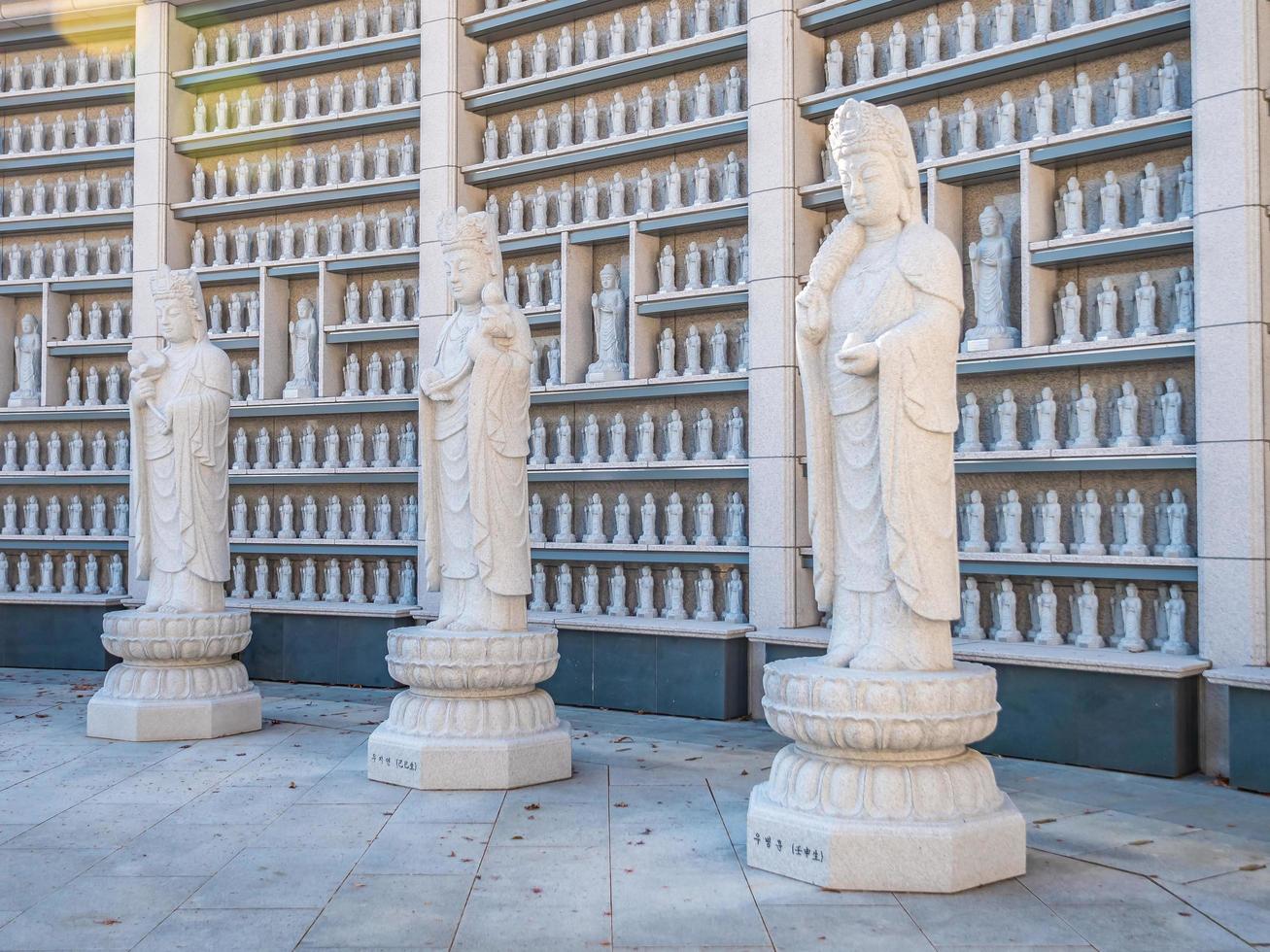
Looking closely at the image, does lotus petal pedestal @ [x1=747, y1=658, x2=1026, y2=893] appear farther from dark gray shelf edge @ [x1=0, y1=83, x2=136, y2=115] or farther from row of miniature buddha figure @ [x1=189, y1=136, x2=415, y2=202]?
dark gray shelf edge @ [x1=0, y1=83, x2=136, y2=115]

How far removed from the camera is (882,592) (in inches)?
213

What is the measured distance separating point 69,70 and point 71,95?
1.81 feet

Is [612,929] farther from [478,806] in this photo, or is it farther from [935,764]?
[478,806]

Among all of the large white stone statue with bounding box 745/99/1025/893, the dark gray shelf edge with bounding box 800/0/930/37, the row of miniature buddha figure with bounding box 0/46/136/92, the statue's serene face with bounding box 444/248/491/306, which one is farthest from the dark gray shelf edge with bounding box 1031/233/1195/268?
the row of miniature buddha figure with bounding box 0/46/136/92

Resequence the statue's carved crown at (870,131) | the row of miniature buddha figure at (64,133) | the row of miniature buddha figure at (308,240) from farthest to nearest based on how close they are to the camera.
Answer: the row of miniature buddha figure at (64,133) < the row of miniature buddha figure at (308,240) < the statue's carved crown at (870,131)

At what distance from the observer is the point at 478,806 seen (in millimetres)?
6535

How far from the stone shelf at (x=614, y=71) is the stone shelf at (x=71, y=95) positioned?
13.3 ft

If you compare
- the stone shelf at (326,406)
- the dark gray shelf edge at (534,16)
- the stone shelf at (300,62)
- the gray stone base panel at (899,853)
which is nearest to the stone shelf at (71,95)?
the stone shelf at (300,62)

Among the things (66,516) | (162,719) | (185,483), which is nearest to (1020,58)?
(185,483)

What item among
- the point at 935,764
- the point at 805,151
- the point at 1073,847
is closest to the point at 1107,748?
the point at 1073,847

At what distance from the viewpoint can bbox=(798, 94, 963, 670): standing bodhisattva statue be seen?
17.4ft

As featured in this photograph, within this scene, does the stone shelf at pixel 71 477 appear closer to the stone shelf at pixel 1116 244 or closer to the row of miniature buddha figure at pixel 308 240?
the row of miniature buddha figure at pixel 308 240

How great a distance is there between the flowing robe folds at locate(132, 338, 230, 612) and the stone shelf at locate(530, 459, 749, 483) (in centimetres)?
283

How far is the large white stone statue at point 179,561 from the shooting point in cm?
858
